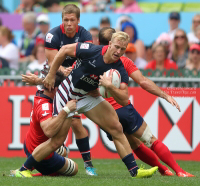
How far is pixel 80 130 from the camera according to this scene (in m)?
8.11

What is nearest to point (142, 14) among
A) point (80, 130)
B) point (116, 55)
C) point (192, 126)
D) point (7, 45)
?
point (7, 45)

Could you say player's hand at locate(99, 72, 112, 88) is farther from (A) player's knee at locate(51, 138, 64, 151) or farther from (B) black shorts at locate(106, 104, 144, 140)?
(B) black shorts at locate(106, 104, 144, 140)

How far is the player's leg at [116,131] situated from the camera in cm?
698

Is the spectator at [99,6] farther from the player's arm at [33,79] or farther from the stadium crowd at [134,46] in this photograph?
the player's arm at [33,79]

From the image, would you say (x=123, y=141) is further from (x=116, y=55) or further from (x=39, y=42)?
(x=39, y=42)

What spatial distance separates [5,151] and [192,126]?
386 cm

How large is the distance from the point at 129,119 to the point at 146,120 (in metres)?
2.71

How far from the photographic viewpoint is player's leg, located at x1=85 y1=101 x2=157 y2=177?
6.98m

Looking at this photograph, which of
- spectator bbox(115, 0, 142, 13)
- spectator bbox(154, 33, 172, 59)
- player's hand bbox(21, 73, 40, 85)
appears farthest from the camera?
spectator bbox(115, 0, 142, 13)

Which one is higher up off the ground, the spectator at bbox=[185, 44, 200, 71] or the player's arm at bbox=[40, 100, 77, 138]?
the spectator at bbox=[185, 44, 200, 71]

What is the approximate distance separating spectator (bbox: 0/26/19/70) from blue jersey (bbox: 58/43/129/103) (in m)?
5.19

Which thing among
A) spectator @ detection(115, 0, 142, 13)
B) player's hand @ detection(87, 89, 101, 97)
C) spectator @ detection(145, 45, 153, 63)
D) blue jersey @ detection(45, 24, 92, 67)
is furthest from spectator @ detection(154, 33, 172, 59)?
player's hand @ detection(87, 89, 101, 97)

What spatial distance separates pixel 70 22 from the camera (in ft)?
25.5

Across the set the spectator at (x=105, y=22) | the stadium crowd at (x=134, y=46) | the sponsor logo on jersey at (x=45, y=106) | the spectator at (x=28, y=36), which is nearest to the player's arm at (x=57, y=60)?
the sponsor logo on jersey at (x=45, y=106)
